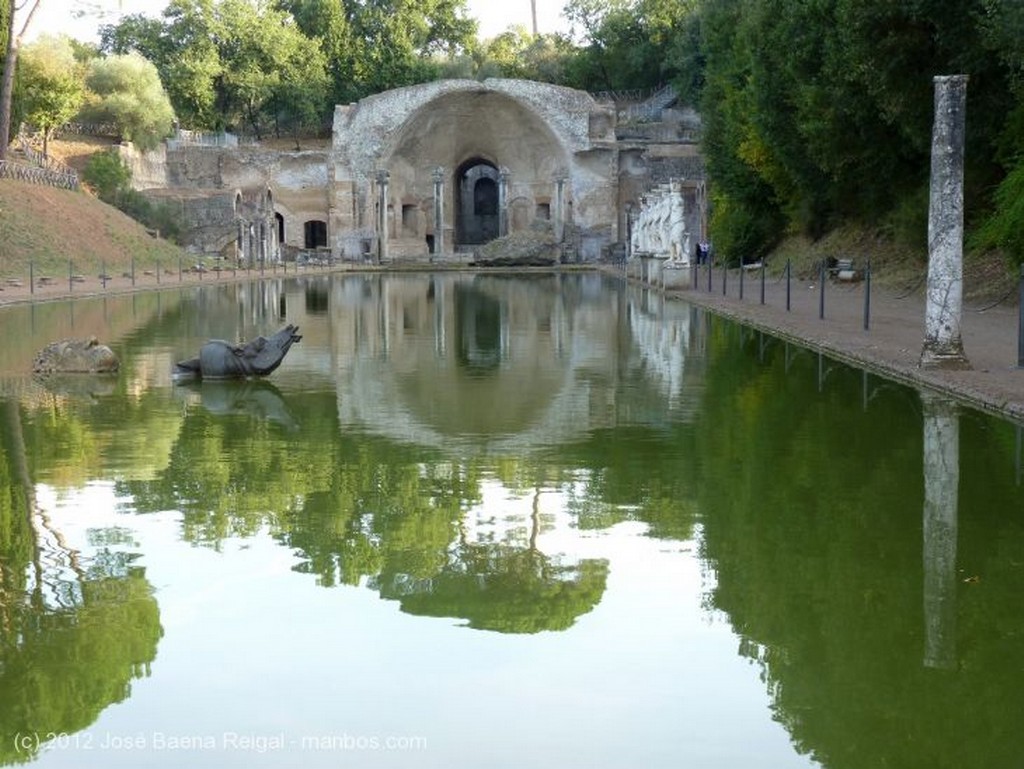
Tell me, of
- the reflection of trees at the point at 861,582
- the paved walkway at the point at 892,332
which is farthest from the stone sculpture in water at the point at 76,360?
the paved walkway at the point at 892,332

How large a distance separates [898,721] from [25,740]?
3.03 metres

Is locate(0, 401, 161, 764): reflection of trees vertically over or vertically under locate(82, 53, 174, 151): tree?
under

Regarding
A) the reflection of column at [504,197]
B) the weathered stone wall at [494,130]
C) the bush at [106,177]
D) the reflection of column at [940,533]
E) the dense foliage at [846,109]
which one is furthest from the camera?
the reflection of column at [504,197]

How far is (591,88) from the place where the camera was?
282 feet

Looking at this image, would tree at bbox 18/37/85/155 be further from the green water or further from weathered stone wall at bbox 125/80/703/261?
the green water

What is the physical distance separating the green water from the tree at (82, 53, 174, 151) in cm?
5807

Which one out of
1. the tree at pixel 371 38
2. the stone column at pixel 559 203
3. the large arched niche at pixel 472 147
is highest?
the tree at pixel 371 38

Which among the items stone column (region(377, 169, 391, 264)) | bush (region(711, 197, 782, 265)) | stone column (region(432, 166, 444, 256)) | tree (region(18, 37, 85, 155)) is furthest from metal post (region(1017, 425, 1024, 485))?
stone column (region(377, 169, 391, 264))

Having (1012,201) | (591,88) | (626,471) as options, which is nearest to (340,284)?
(1012,201)

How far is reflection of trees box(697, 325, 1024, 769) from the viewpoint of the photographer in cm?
498

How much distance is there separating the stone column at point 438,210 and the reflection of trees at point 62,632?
61.8 meters

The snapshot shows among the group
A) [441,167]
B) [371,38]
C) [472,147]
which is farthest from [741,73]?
[371,38]

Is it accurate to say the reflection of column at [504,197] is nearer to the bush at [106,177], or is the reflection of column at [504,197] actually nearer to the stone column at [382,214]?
the stone column at [382,214]

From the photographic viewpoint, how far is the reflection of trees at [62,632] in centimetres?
517
